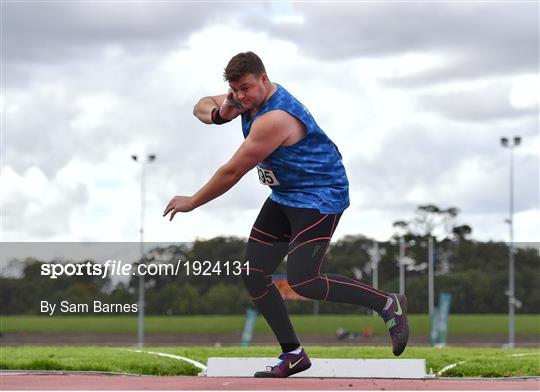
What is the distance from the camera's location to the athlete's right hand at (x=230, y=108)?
7.63 meters

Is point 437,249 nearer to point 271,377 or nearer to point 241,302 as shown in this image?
point 241,302

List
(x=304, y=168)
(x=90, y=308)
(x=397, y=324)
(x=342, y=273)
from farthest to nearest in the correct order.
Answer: (x=342, y=273)
(x=90, y=308)
(x=397, y=324)
(x=304, y=168)

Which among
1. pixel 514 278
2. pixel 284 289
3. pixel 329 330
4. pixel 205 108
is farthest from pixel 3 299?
pixel 514 278

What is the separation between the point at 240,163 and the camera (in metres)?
7.13

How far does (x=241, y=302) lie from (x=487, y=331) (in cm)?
2746

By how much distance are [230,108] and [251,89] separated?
1.71ft

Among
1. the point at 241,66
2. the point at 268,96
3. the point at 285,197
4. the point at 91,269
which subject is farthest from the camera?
the point at 91,269

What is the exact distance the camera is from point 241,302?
3738 cm

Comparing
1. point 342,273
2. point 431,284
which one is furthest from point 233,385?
point 431,284

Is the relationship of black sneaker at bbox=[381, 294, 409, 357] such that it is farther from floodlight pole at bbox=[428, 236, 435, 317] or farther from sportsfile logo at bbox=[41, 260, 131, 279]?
floodlight pole at bbox=[428, 236, 435, 317]

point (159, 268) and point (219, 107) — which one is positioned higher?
point (219, 107)

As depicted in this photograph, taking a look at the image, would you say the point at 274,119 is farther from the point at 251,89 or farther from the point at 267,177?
the point at 267,177

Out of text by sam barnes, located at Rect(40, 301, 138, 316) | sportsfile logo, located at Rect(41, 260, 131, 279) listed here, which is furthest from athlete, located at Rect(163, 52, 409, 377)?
sportsfile logo, located at Rect(41, 260, 131, 279)

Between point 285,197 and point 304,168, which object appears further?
point 285,197
